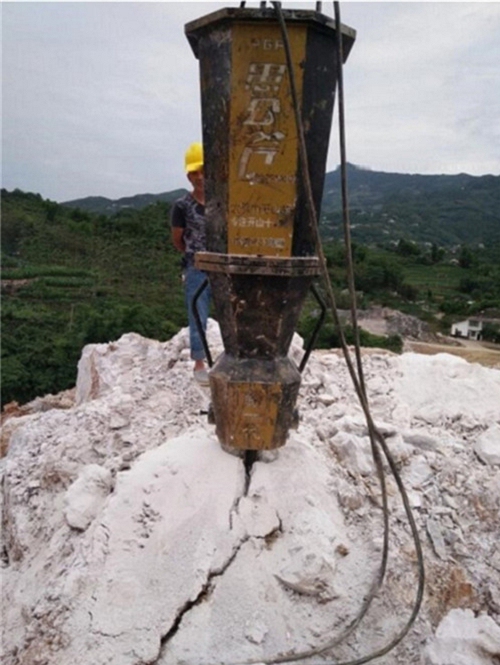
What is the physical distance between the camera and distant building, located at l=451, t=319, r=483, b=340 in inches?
993

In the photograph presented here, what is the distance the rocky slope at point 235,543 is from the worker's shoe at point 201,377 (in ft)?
0.99

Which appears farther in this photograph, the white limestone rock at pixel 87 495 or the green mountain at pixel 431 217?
the green mountain at pixel 431 217

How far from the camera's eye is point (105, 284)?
34094 mm

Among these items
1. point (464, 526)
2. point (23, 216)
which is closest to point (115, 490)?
point (464, 526)

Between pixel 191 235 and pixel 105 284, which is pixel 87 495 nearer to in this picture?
pixel 191 235

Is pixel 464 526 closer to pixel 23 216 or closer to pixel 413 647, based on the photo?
pixel 413 647

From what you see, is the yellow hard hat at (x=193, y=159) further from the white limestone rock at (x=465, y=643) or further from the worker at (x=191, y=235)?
the white limestone rock at (x=465, y=643)

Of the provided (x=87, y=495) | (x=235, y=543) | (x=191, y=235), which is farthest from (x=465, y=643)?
(x=191, y=235)

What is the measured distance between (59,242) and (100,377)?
36362mm

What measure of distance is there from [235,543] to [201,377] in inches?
53.3

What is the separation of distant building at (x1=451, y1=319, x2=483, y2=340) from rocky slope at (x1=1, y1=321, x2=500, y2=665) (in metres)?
23.7

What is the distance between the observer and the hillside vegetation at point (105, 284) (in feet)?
66.1

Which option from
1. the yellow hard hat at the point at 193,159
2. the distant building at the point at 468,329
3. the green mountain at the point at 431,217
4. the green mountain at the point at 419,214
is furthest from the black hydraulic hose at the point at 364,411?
the green mountain at the point at 431,217

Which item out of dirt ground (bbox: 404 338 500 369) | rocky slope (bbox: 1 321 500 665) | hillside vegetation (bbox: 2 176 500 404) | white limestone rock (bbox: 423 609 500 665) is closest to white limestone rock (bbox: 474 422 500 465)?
rocky slope (bbox: 1 321 500 665)
